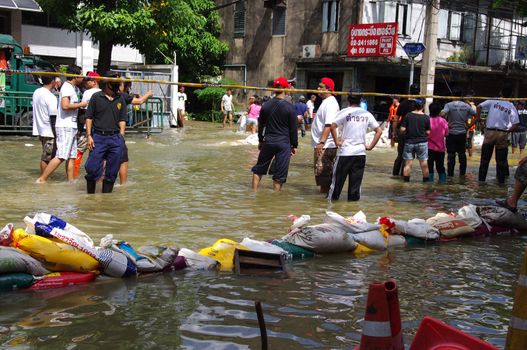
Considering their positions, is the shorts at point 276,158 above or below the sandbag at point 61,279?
above

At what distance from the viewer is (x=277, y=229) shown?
7.41 m

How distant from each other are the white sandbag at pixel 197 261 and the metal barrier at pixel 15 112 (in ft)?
41.7

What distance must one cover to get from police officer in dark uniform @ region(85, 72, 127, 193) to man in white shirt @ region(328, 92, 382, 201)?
2934 millimetres

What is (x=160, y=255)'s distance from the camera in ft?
18.3

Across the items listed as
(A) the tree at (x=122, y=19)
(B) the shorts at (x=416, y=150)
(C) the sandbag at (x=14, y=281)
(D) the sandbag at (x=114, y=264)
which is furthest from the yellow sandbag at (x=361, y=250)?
(A) the tree at (x=122, y=19)

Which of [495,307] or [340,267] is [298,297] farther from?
[495,307]

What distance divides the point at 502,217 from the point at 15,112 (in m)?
13.4

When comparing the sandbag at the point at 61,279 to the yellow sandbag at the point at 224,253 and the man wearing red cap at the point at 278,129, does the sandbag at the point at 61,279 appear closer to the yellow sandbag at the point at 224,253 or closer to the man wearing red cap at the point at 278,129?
the yellow sandbag at the point at 224,253

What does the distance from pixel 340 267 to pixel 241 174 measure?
6.59 m

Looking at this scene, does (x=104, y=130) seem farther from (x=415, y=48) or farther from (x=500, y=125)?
(x=415, y=48)

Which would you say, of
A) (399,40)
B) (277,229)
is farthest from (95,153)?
(399,40)

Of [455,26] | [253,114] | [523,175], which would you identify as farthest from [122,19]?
[455,26]

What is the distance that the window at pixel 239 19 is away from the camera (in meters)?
33.0

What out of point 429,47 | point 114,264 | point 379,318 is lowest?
point 114,264
